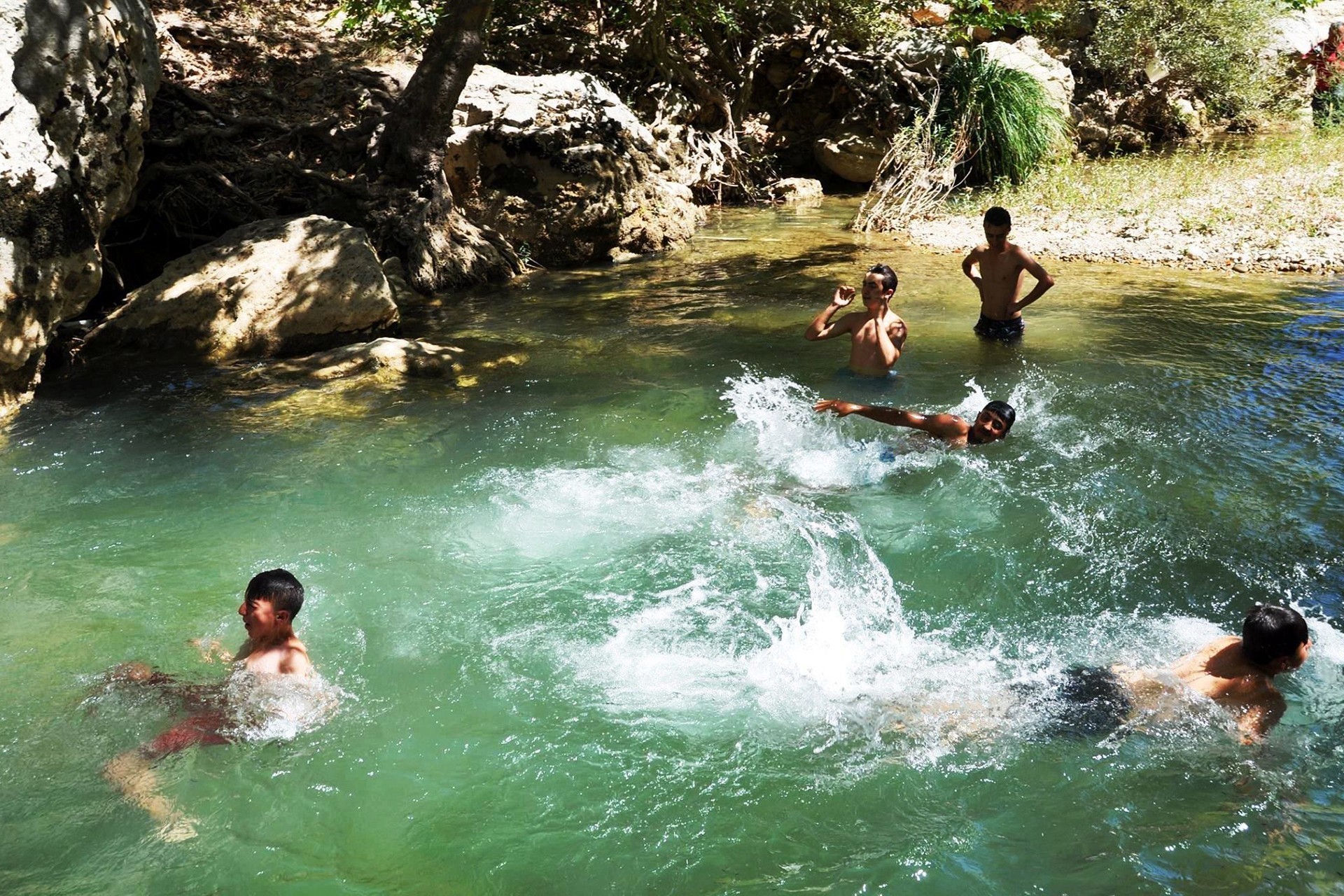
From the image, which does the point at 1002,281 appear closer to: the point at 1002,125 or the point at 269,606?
the point at 269,606

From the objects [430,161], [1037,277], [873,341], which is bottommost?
[873,341]

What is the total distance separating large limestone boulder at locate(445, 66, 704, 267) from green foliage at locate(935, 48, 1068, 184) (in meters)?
5.49

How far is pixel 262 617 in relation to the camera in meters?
4.05

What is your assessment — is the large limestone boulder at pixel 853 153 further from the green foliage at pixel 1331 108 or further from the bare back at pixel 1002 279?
the bare back at pixel 1002 279

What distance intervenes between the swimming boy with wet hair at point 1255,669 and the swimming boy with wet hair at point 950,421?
6.93ft

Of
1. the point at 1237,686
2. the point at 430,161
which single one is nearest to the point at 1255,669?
the point at 1237,686

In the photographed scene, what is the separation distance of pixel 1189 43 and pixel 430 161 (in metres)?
14.1

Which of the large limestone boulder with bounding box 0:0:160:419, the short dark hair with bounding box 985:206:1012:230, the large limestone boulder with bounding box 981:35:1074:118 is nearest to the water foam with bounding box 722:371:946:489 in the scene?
the short dark hair with bounding box 985:206:1012:230

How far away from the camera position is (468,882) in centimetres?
328

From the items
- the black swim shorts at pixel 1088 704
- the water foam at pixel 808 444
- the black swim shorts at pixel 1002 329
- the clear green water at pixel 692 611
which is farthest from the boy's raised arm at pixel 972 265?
the black swim shorts at pixel 1088 704

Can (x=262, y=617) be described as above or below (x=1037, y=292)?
below

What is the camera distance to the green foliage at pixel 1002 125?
49.0ft

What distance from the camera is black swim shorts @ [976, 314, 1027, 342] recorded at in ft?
27.5

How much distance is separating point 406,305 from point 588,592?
19.9 feet
